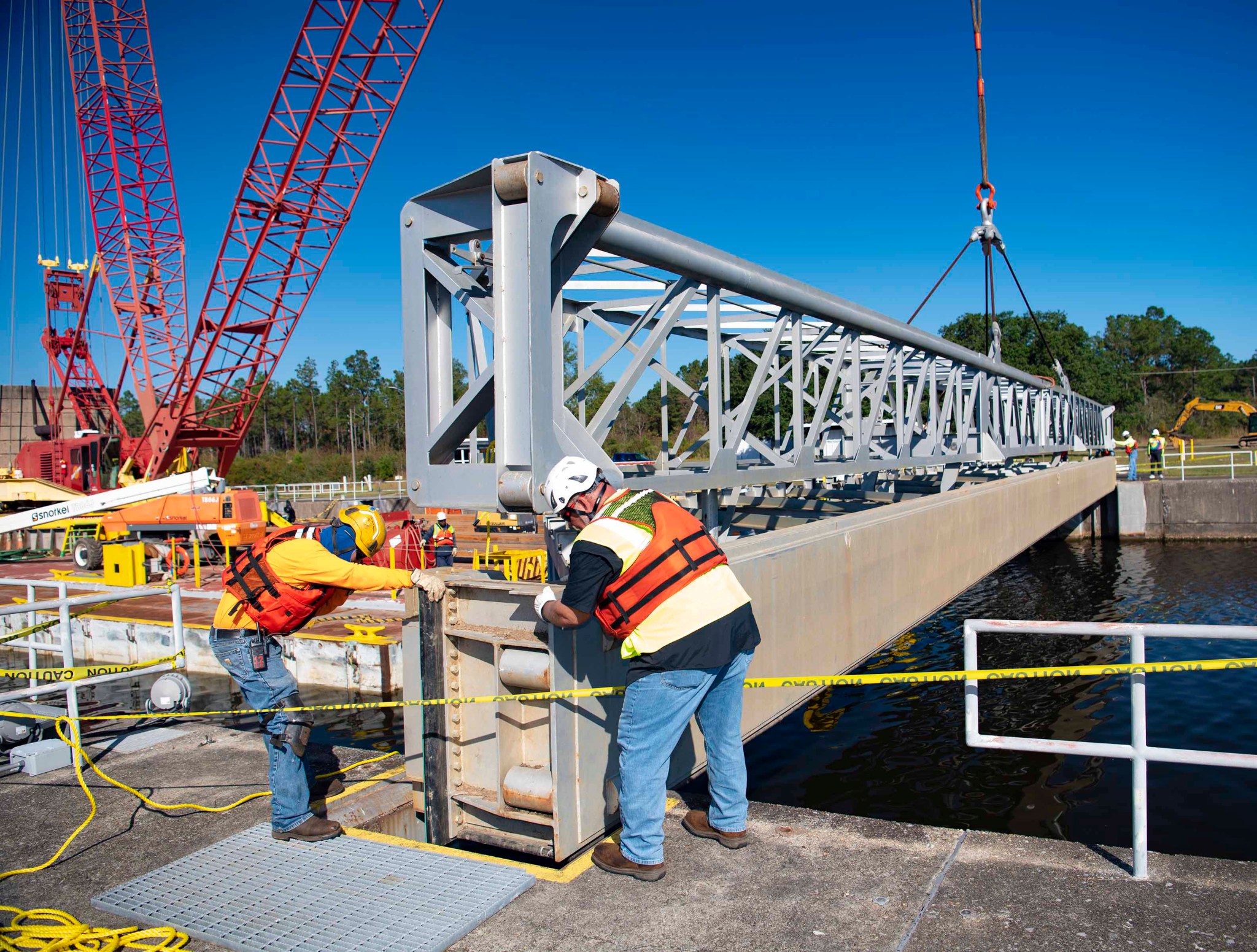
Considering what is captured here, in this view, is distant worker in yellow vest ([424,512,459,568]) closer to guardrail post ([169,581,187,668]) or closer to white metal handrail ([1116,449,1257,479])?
guardrail post ([169,581,187,668])

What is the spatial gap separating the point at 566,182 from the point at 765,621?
2.86 m

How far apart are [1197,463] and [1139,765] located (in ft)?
181

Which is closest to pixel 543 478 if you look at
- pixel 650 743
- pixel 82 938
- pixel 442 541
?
pixel 650 743

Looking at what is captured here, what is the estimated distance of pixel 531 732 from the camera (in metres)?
4.29

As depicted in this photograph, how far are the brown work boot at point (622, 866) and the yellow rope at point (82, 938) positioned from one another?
170cm

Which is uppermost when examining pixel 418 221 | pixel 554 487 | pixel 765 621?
pixel 418 221

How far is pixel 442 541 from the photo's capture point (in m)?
18.7

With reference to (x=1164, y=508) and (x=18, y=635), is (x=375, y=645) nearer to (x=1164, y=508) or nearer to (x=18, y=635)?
(x=18, y=635)

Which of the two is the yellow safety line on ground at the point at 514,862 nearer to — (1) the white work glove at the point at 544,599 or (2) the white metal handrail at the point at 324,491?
(1) the white work glove at the point at 544,599

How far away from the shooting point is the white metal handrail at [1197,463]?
3338 cm

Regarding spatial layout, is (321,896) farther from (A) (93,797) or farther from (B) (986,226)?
(B) (986,226)

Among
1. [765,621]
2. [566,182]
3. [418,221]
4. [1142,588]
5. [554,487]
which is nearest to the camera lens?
[554,487]

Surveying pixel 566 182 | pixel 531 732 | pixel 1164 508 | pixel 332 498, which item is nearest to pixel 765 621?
pixel 531 732

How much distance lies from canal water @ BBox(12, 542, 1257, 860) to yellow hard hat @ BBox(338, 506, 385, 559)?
3.30 metres
